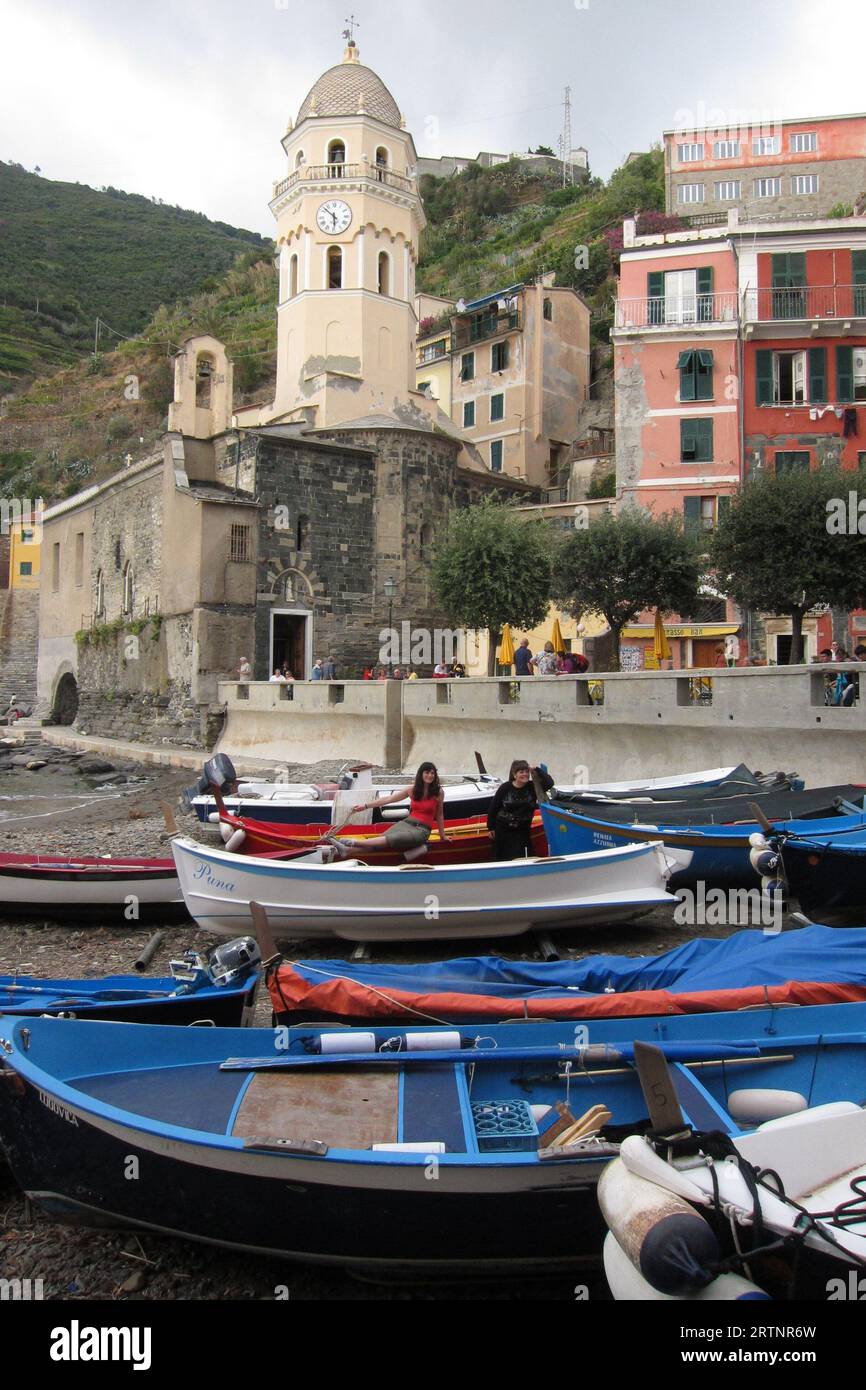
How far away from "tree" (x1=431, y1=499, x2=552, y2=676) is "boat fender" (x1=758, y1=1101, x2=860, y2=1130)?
70.3ft

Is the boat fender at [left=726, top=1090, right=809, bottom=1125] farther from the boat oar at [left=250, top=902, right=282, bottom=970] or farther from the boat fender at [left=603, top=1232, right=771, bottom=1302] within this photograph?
the boat oar at [left=250, top=902, right=282, bottom=970]

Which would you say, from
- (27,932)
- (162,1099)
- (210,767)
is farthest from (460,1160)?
(210,767)

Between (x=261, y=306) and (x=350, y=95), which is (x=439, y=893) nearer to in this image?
(x=350, y=95)

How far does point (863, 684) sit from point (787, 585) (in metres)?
7.71

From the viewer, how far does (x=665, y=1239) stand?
3318 mm

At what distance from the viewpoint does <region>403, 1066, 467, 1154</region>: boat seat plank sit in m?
4.33

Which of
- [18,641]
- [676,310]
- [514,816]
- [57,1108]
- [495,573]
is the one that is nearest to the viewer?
[57,1108]

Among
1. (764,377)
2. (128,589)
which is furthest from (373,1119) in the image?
(128,589)

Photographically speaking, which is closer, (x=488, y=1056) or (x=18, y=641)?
(x=488, y=1056)

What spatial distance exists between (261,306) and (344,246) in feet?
160
